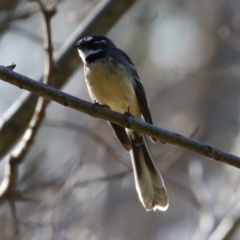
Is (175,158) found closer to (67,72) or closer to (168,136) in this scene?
(67,72)

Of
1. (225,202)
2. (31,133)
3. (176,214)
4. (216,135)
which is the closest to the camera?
(31,133)

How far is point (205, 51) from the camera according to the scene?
38.7ft

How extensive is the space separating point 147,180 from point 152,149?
Answer: 10.7 feet

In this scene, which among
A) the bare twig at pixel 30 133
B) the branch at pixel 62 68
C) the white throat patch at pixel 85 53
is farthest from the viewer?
the white throat patch at pixel 85 53

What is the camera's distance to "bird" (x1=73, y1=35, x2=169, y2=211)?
5477 mm

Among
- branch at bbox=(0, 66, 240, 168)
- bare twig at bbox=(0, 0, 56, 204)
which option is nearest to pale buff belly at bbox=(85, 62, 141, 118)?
bare twig at bbox=(0, 0, 56, 204)

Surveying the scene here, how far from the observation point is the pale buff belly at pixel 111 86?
557 cm

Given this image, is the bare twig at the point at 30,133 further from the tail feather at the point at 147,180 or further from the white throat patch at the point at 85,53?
the tail feather at the point at 147,180

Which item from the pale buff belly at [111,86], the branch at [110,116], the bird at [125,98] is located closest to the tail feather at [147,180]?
the bird at [125,98]

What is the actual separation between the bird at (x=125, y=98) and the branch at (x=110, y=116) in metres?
0.81

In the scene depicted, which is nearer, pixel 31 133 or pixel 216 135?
pixel 31 133

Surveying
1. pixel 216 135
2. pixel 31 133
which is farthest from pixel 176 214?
pixel 31 133

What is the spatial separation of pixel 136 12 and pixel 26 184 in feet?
20.8

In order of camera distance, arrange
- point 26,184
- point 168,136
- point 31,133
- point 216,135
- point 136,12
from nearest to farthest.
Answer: point 168,136
point 31,133
point 26,184
point 216,135
point 136,12
